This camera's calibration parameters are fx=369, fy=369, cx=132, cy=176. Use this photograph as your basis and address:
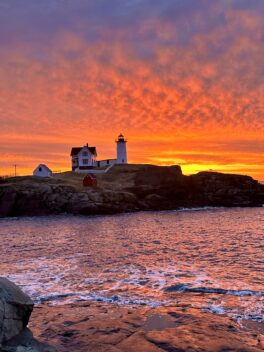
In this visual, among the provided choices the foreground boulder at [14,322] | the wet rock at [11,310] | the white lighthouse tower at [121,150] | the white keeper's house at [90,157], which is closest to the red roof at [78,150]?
the white keeper's house at [90,157]

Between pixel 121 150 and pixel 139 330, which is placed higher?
pixel 121 150

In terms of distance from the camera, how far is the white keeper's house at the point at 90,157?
120938mm

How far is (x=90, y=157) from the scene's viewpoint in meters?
121

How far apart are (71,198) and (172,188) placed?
28.6 m

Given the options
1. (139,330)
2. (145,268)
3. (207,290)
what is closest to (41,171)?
(145,268)

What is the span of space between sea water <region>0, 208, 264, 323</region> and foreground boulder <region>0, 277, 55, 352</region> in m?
6.08

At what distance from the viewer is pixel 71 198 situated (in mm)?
79250

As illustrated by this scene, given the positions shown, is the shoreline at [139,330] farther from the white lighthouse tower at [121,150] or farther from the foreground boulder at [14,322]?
the white lighthouse tower at [121,150]

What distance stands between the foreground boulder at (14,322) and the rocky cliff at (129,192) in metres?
63.2

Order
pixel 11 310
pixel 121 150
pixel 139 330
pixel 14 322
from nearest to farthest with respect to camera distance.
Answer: pixel 11 310 → pixel 14 322 → pixel 139 330 → pixel 121 150

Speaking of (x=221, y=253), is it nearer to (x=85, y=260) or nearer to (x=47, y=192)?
(x=85, y=260)

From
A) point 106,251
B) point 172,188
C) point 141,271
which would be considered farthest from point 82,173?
point 141,271

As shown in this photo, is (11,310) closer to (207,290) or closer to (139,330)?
(139,330)

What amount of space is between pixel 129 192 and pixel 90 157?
120 feet
